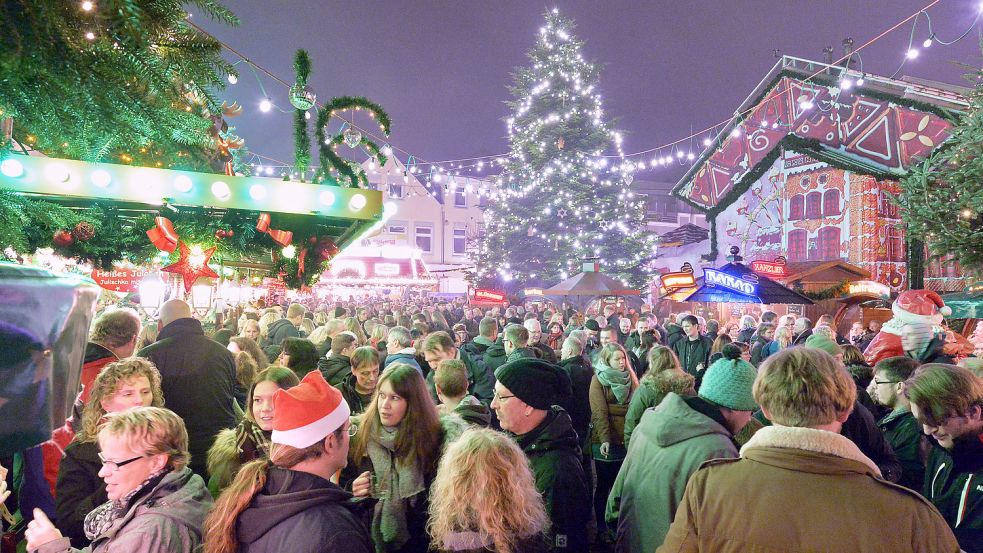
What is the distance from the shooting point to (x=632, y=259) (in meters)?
27.8

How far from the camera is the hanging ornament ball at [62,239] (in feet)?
13.9

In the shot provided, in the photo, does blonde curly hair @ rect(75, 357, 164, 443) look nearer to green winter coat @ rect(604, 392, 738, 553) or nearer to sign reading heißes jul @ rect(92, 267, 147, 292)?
green winter coat @ rect(604, 392, 738, 553)

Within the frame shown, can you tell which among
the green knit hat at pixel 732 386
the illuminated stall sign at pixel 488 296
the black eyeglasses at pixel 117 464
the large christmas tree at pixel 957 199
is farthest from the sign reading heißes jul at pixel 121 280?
the illuminated stall sign at pixel 488 296

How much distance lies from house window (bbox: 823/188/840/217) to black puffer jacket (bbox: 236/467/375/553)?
72.0 feet

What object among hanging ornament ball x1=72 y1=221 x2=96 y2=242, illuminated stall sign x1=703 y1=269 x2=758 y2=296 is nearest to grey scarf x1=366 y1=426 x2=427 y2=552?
hanging ornament ball x1=72 y1=221 x2=96 y2=242

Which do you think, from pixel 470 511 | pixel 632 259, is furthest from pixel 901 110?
pixel 470 511

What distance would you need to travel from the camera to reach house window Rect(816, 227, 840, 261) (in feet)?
65.1

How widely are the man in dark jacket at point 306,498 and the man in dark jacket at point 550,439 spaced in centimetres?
109

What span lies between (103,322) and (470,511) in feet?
12.7

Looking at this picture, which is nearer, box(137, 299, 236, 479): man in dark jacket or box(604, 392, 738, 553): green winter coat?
box(604, 392, 738, 553): green winter coat

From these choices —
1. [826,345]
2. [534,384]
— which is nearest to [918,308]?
[826,345]

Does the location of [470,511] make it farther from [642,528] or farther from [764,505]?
[642,528]

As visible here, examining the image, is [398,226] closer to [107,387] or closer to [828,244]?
[828,244]

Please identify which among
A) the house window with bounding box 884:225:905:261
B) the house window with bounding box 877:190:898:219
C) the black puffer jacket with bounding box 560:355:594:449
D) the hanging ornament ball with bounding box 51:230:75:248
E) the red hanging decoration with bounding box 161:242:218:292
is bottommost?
the black puffer jacket with bounding box 560:355:594:449
